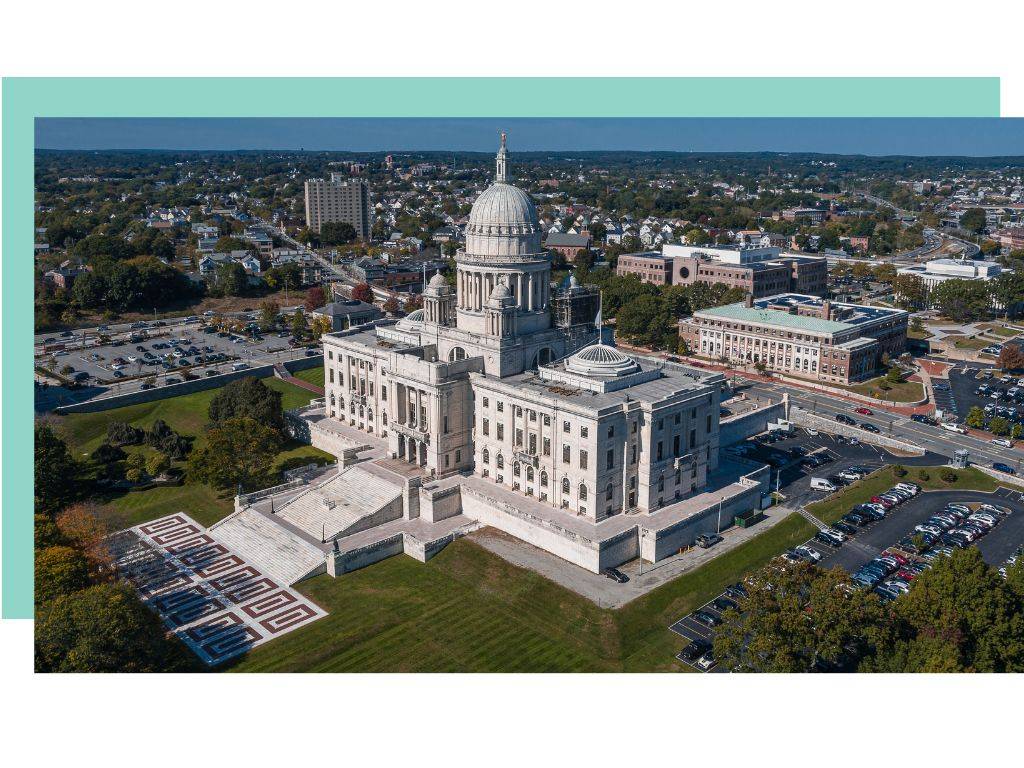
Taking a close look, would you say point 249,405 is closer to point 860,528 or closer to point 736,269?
point 860,528

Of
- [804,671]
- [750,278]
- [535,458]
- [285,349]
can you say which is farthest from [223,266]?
[804,671]

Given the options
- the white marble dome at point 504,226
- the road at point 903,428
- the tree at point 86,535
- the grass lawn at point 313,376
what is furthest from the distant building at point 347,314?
the tree at point 86,535

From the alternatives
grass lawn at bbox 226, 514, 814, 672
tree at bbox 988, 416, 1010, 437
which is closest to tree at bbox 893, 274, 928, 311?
tree at bbox 988, 416, 1010, 437

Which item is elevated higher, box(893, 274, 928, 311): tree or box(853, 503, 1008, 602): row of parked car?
box(893, 274, 928, 311): tree

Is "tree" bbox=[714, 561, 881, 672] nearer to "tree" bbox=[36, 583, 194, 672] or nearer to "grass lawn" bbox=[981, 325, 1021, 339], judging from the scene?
"tree" bbox=[36, 583, 194, 672]

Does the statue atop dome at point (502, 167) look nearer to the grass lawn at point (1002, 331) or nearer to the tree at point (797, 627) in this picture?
the tree at point (797, 627)

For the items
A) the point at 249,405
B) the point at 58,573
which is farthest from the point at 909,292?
the point at 58,573

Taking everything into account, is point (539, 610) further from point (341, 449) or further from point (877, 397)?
point (877, 397)
